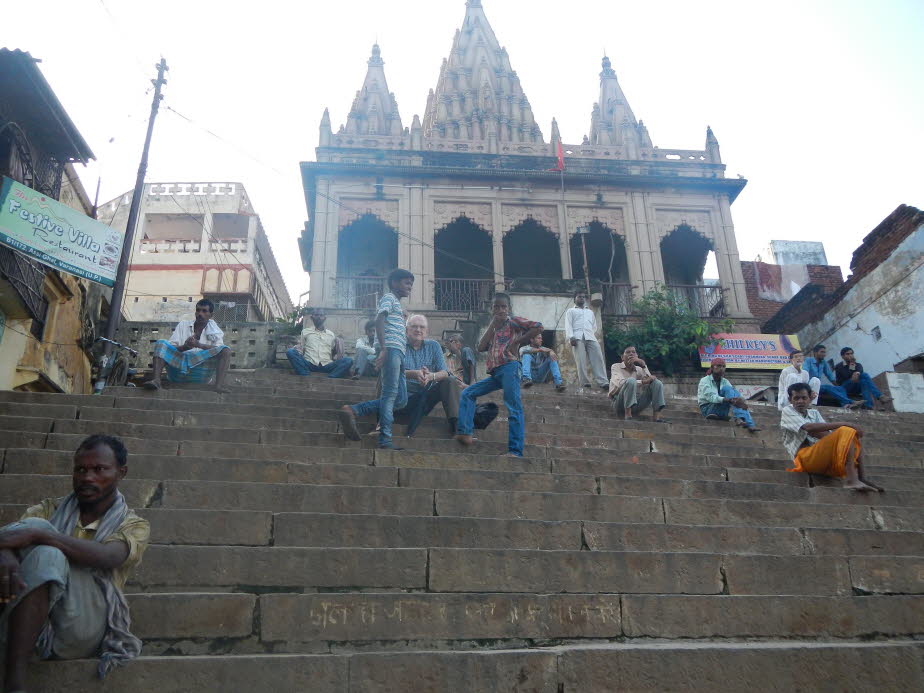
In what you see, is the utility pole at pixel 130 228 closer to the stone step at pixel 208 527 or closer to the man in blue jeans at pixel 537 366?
the man in blue jeans at pixel 537 366

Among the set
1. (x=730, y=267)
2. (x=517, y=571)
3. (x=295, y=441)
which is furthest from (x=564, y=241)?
(x=517, y=571)

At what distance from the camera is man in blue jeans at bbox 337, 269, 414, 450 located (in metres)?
6.13

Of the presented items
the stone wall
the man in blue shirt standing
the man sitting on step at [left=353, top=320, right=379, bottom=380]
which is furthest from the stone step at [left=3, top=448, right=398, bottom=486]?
the stone wall

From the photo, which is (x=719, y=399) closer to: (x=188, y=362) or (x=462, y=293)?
(x=188, y=362)

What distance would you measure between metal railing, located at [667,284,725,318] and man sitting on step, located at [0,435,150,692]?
16.0 m

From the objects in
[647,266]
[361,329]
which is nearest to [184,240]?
[361,329]

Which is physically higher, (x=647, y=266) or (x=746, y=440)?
(x=647, y=266)

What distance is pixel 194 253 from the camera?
3044cm

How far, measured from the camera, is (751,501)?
17.3ft

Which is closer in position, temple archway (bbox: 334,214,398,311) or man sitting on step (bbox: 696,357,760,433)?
man sitting on step (bbox: 696,357,760,433)

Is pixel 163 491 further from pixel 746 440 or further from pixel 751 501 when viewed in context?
pixel 746 440

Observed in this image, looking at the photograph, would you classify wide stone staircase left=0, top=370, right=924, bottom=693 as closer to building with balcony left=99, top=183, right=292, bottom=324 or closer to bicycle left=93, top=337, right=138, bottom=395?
bicycle left=93, top=337, right=138, bottom=395

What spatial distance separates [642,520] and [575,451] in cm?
186

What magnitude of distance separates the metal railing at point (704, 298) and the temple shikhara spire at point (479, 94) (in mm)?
6890
